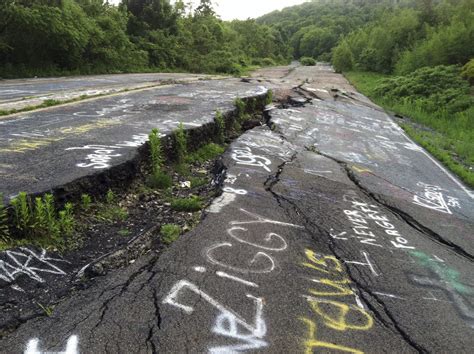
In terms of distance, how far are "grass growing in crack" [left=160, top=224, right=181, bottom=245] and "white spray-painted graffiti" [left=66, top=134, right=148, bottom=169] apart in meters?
1.43

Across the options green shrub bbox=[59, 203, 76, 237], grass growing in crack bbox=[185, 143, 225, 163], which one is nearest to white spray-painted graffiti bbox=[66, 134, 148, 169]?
grass growing in crack bbox=[185, 143, 225, 163]

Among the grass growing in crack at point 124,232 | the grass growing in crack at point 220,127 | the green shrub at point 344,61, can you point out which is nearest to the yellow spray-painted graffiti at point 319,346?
the grass growing in crack at point 124,232

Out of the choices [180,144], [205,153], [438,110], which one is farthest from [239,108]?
[438,110]

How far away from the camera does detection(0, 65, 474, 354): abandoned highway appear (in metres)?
2.81

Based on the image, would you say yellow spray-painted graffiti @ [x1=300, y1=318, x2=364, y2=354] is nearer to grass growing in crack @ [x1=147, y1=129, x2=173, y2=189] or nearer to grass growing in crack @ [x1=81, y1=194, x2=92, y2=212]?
grass growing in crack @ [x1=81, y1=194, x2=92, y2=212]

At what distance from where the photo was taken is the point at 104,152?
18.9 ft

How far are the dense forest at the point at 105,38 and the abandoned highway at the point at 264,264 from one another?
994 centimetres

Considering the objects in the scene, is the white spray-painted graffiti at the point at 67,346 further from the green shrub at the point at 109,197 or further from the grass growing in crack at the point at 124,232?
the green shrub at the point at 109,197

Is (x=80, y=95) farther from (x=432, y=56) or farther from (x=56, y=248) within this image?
(x=432, y=56)

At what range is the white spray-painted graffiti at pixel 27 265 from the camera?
3.12m

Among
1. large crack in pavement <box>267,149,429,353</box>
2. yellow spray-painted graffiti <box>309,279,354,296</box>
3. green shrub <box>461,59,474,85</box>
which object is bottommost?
large crack in pavement <box>267,149,429,353</box>

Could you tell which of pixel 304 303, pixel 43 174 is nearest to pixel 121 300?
pixel 304 303

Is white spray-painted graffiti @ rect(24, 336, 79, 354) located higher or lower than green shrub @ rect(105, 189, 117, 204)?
higher

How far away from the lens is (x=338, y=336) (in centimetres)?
294
